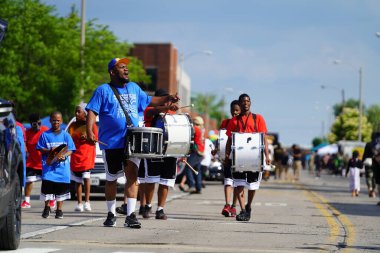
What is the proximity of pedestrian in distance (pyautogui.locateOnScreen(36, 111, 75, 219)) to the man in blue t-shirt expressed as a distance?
295 centimetres

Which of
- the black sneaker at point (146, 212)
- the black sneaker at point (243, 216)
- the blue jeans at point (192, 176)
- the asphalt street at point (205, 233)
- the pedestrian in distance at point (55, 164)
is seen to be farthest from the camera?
the blue jeans at point (192, 176)

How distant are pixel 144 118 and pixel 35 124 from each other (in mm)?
5043

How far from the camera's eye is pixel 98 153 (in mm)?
23922

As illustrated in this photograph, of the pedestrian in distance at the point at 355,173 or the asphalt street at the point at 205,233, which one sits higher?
the pedestrian in distance at the point at 355,173

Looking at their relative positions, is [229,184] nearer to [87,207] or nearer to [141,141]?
[87,207]

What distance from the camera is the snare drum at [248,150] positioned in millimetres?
17219

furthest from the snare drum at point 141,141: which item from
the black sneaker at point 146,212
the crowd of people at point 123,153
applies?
the black sneaker at point 146,212

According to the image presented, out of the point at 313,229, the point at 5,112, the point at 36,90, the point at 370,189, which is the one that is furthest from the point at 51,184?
the point at 36,90

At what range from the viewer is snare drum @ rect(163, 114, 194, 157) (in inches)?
598

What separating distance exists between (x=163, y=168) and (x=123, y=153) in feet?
8.26

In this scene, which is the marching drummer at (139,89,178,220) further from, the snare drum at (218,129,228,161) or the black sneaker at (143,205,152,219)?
the snare drum at (218,129,228,161)

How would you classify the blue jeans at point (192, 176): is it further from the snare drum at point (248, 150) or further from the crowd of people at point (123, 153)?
the snare drum at point (248, 150)

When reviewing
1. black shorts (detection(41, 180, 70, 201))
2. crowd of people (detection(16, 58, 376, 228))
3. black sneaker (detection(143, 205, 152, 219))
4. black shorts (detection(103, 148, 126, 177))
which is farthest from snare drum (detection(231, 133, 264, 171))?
black shorts (detection(103, 148, 126, 177))

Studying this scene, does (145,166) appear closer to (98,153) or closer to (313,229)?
(313,229)
